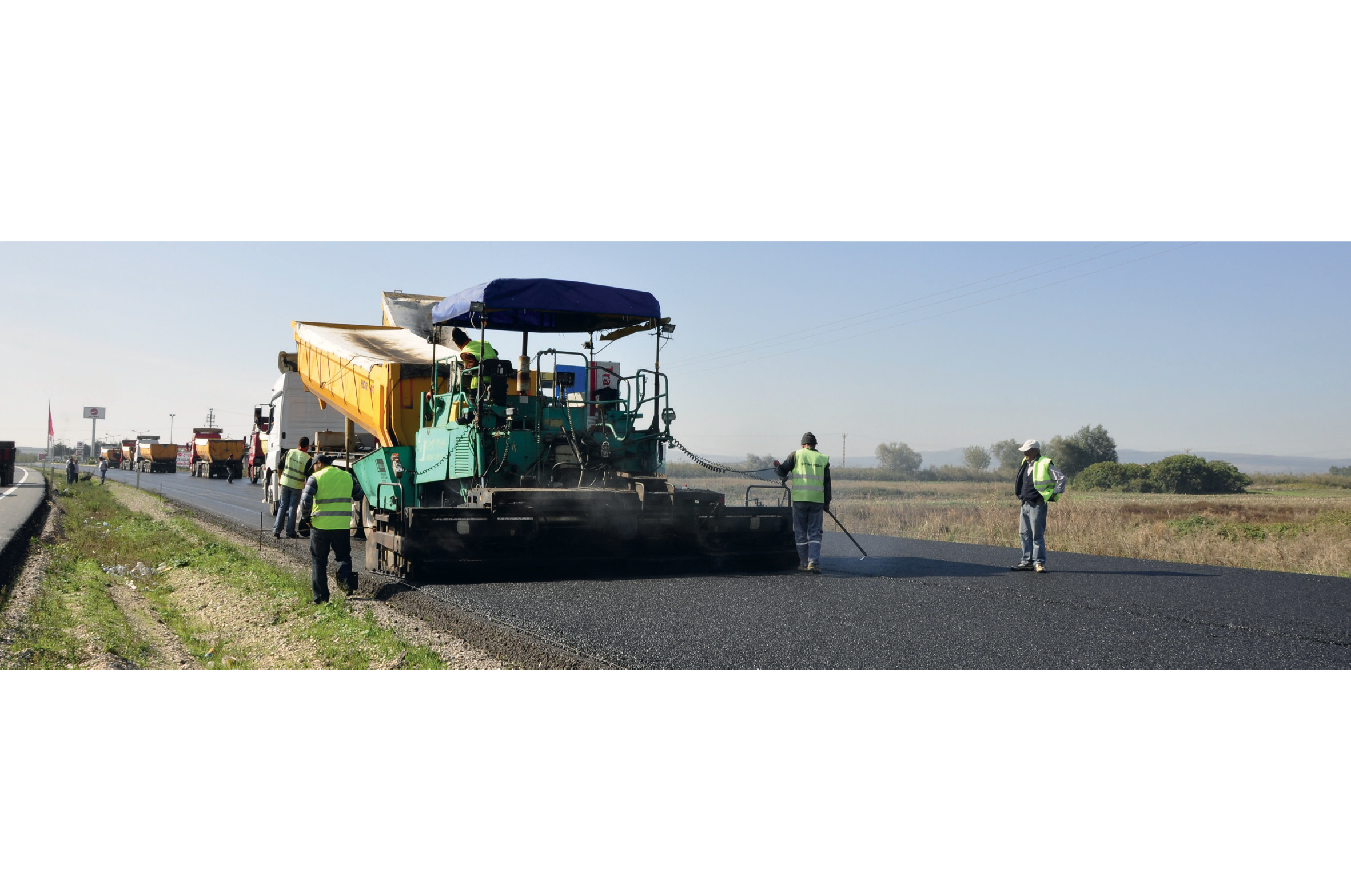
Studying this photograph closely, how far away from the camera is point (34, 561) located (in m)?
12.6

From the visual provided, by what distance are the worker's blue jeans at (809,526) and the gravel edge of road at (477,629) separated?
4.09 m

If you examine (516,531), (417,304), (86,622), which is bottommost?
(86,622)

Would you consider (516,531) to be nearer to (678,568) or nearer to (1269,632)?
(678,568)

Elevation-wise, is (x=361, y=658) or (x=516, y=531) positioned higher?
(x=516, y=531)

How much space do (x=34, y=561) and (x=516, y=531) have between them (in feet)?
27.2

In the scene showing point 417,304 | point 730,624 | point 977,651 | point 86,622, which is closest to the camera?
point 977,651

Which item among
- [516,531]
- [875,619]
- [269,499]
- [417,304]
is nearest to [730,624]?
[875,619]

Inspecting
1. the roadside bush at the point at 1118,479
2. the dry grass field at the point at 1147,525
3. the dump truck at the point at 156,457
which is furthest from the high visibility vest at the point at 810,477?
the dump truck at the point at 156,457

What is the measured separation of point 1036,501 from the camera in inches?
405

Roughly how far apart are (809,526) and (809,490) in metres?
0.50

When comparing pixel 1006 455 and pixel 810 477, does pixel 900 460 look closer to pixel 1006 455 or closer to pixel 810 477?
pixel 1006 455

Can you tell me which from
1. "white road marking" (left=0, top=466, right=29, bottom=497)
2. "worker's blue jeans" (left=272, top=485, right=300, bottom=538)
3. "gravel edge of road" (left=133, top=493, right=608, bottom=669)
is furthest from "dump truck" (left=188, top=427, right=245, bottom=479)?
"gravel edge of road" (left=133, top=493, right=608, bottom=669)

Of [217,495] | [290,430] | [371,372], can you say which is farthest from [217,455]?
[371,372]

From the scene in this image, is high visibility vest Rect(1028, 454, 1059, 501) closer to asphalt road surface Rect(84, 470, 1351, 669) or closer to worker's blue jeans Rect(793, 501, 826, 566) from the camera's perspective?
asphalt road surface Rect(84, 470, 1351, 669)
